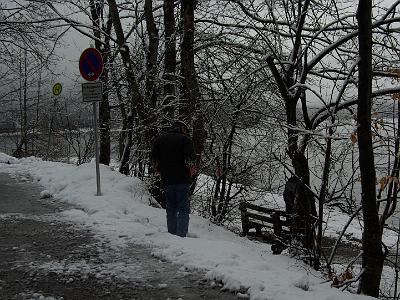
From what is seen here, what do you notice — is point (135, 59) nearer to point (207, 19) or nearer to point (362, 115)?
point (207, 19)

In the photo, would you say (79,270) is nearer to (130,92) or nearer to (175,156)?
(175,156)

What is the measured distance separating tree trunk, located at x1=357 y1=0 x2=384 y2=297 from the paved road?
186 centimetres

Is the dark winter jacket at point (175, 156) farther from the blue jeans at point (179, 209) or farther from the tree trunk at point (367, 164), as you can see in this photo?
the tree trunk at point (367, 164)

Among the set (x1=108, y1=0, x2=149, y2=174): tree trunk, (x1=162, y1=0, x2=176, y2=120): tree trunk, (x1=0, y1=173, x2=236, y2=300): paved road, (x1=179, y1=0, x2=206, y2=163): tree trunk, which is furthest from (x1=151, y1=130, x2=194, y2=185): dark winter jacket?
(x1=108, y1=0, x2=149, y2=174): tree trunk

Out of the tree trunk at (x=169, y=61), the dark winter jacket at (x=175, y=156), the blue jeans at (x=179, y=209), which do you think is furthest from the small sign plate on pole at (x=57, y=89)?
the blue jeans at (x=179, y=209)

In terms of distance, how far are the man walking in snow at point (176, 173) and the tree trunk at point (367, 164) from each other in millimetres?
2652

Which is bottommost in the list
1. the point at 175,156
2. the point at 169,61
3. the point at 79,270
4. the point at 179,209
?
the point at 79,270

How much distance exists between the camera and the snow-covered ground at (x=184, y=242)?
4.52 m

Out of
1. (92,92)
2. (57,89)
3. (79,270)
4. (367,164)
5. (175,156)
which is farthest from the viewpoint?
(57,89)

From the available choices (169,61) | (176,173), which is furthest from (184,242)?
(169,61)

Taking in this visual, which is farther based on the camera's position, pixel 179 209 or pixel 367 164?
pixel 179 209

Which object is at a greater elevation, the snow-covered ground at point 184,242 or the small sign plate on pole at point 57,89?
the small sign plate on pole at point 57,89

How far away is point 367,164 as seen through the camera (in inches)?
202

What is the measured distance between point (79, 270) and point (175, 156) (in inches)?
98.5
